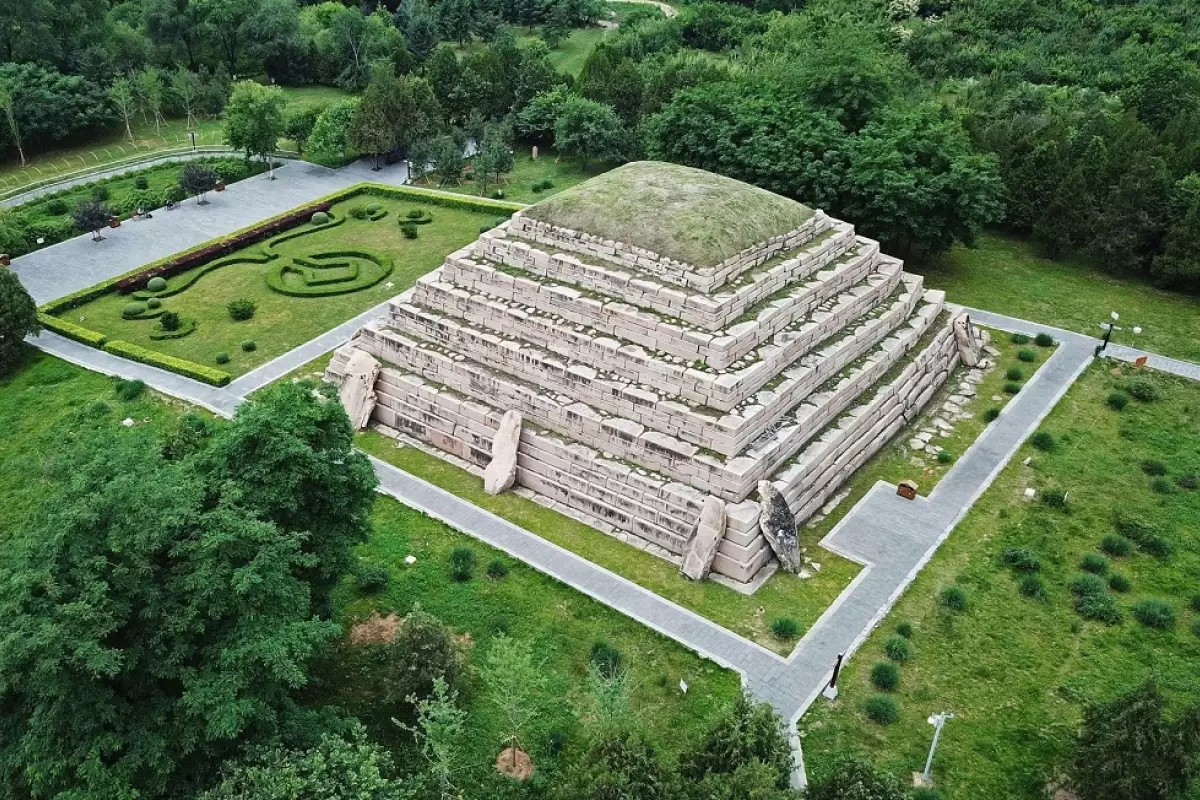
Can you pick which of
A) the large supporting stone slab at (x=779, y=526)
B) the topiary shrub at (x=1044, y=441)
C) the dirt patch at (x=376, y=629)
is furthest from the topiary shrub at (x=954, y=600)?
the dirt patch at (x=376, y=629)

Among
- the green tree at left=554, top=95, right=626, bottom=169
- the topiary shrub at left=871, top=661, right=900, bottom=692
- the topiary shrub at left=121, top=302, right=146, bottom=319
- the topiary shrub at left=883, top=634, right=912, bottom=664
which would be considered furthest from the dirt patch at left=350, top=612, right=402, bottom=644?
the green tree at left=554, top=95, right=626, bottom=169

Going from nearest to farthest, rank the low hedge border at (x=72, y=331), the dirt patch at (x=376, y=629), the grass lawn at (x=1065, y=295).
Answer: the dirt patch at (x=376, y=629) < the low hedge border at (x=72, y=331) < the grass lawn at (x=1065, y=295)

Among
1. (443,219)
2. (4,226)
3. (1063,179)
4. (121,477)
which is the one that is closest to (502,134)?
(443,219)

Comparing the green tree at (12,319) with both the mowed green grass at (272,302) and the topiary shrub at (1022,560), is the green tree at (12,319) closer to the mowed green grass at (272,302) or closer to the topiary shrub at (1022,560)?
the mowed green grass at (272,302)

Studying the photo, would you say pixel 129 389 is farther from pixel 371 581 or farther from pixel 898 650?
pixel 898 650

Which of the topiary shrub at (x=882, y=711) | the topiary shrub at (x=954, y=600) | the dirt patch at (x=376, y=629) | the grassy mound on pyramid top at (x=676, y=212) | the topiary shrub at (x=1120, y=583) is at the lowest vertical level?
the dirt patch at (x=376, y=629)

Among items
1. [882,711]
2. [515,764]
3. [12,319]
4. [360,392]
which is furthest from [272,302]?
[882,711]

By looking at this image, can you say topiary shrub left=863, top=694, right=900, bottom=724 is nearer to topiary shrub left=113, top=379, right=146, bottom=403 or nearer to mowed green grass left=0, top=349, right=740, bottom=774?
mowed green grass left=0, top=349, right=740, bottom=774
